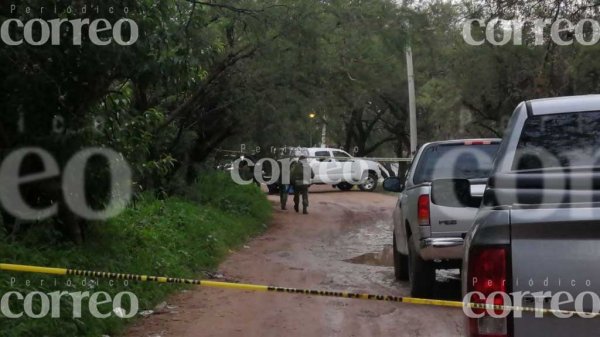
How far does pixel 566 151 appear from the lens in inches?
167

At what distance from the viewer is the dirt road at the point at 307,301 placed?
740 cm

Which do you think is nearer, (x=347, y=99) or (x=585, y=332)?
(x=585, y=332)

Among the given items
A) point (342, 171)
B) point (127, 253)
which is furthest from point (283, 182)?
point (127, 253)

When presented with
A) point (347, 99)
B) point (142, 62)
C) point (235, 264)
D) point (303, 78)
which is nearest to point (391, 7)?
Result: point (303, 78)

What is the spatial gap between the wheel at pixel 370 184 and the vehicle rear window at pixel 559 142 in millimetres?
27916

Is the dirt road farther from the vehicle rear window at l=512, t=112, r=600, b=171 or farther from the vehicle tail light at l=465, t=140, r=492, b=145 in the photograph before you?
the vehicle rear window at l=512, t=112, r=600, b=171

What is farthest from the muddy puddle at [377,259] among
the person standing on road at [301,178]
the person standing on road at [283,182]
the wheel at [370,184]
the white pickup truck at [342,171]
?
the wheel at [370,184]

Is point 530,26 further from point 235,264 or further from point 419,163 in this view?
point 235,264

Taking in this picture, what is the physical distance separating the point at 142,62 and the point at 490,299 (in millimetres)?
5123

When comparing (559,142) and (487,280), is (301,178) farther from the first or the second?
(487,280)

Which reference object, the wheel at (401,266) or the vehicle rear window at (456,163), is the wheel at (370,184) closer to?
the wheel at (401,266)

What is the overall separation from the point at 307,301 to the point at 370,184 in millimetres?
23971

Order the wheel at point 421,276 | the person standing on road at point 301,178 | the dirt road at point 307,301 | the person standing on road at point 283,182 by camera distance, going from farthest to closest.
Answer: the person standing on road at point 283,182 → the person standing on road at point 301,178 → the wheel at point 421,276 → the dirt road at point 307,301

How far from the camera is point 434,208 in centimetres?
820
